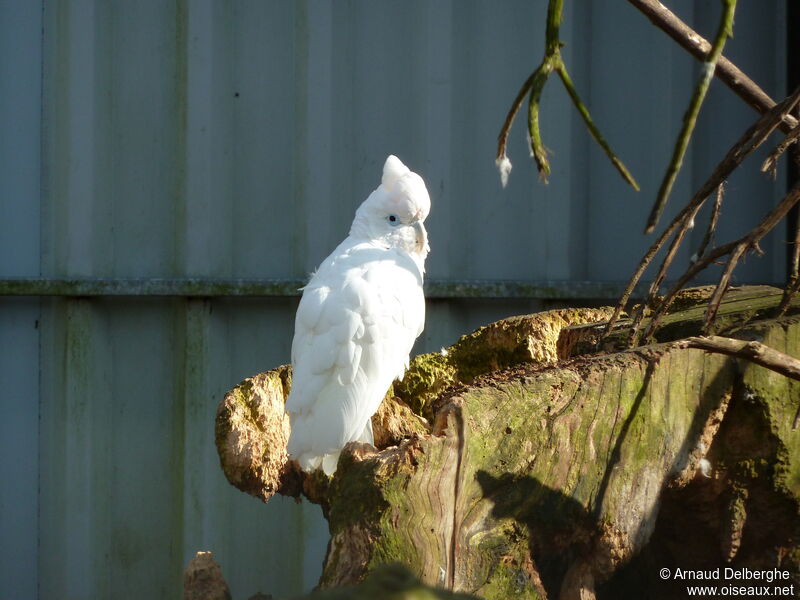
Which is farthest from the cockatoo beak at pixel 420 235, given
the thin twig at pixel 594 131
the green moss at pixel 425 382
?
the thin twig at pixel 594 131

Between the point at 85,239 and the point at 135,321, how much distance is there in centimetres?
47

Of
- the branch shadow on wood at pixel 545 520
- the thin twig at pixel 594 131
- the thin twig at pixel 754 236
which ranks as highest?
the thin twig at pixel 594 131

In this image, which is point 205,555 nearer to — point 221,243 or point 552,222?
point 221,243

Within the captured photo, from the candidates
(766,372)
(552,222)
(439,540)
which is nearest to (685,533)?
(766,372)

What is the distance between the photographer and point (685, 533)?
220cm

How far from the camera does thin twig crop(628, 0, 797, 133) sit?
1.93 meters

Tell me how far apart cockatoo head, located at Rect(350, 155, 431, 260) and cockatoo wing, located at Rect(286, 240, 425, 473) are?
179mm

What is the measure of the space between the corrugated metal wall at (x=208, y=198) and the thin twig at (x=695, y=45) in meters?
2.29

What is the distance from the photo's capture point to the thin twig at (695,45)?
1929mm

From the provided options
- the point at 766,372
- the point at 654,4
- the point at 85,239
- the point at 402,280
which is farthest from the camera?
the point at 85,239

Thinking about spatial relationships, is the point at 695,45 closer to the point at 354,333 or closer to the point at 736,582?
the point at 736,582

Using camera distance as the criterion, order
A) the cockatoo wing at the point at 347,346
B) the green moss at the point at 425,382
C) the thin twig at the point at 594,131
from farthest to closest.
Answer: the green moss at the point at 425,382
the cockatoo wing at the point at 347,346
the thin twig at the point at 594,131

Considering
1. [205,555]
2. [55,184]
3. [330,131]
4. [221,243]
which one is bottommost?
[205,555]

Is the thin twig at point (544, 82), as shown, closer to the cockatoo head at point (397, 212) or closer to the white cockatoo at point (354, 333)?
the white cockatoo at point (354, 333)
